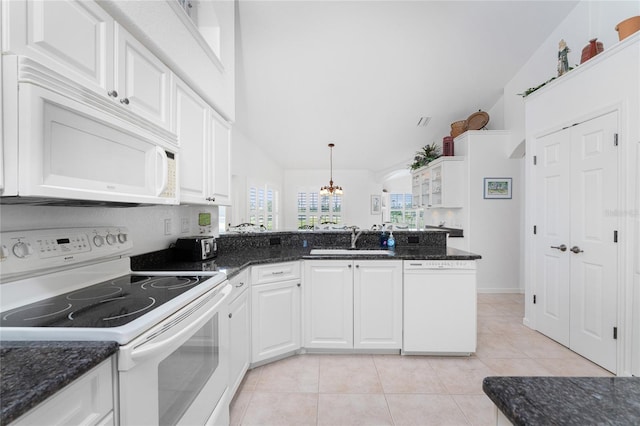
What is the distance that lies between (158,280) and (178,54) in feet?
4.33

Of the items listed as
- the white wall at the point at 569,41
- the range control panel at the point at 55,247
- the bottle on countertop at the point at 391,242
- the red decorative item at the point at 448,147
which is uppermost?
the white wall at the point at 569,41

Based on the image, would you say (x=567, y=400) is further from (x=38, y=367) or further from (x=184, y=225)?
(x=184, y=225)

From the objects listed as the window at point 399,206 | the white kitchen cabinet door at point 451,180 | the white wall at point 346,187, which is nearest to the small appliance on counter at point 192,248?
the white kitchen cabinet door at point 451,180

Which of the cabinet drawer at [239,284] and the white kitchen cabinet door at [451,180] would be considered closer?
the cabinet drawer at [239,284]

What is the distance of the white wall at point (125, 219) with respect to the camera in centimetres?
113

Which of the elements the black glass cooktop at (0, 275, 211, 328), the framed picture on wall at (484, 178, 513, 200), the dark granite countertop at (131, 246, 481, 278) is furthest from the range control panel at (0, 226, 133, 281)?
the framed picture on wall at (484, 178, 513, 200)

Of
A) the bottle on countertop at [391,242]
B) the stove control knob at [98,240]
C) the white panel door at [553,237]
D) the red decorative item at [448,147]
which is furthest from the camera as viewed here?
the red decorative item at [448,147]

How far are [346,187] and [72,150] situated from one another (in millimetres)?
7903

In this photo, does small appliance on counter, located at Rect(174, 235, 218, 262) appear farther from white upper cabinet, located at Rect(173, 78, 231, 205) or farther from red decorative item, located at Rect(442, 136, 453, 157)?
red decorative item, located at Rect(442, 136, 453, 157)

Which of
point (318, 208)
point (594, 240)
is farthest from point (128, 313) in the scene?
point (318, 208)

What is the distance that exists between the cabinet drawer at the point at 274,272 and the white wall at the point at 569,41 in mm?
3755

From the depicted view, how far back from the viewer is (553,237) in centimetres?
278

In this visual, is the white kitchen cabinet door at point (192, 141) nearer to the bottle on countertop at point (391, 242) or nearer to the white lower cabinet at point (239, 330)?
the white lower cabinet at point (239, 330)

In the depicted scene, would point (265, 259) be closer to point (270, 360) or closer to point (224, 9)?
point (270, 360)
